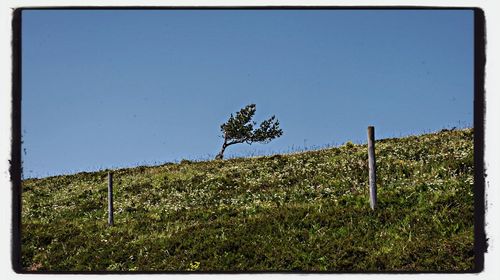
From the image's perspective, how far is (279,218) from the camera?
50.3ft

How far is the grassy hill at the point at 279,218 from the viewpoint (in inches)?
490

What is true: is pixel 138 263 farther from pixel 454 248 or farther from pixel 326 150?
pixel 326 150

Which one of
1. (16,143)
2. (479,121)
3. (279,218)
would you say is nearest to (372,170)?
(279,218)

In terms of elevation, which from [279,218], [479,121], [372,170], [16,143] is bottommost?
[279,218]

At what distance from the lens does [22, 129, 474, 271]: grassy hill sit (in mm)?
12445

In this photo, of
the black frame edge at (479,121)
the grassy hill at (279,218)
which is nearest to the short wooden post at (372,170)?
the grassy hill at (279,218)

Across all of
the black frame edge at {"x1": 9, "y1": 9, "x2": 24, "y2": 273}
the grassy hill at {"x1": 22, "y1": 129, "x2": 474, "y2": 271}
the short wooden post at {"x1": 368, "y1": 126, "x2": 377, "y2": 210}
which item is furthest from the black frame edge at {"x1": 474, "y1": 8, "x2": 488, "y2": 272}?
the black frame edge at {"x1": 9, "y1": 9, "x2": 24, "y2": 273}

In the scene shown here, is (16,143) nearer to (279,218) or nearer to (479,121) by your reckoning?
(279,218)

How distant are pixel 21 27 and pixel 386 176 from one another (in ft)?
41.2

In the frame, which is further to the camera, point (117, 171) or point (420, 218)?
point (117, 171)

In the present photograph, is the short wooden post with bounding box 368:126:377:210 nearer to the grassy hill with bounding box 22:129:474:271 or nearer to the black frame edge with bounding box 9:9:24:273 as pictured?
the grassy hill with bounding box 22:129:474:271
